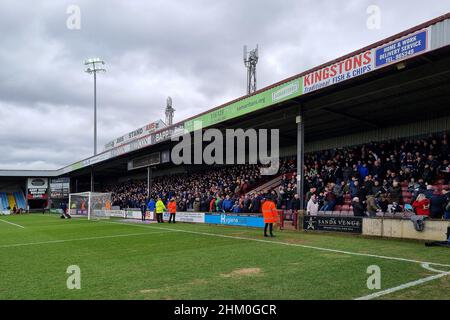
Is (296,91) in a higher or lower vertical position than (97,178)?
higher

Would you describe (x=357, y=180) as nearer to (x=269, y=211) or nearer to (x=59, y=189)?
(x=269, y=211)

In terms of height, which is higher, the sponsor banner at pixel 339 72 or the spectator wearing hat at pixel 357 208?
the sponsor banner at pixel 339 72

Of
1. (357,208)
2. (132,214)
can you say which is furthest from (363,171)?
(132,214)

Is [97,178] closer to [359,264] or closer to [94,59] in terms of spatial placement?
[94,59]

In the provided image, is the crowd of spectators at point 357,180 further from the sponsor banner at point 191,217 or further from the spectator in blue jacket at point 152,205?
the spectator in blue jacket at point 152,205

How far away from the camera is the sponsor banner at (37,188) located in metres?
60.4

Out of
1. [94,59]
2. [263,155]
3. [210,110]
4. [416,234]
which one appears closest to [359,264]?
[416,234]

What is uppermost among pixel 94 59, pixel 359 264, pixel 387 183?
pixel 94 59

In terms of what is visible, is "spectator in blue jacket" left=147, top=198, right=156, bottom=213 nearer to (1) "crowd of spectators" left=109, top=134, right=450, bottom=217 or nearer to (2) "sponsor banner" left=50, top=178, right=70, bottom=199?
(1) "crowd of spectators" left=109, top=134, right=450, bottom=217

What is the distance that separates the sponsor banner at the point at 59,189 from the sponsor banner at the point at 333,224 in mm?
46218

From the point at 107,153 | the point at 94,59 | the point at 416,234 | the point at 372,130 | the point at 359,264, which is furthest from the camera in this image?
the point at 94,59

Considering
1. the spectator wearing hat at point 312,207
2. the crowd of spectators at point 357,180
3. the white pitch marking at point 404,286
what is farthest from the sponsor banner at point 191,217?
the white pitch marking at point 404,286
